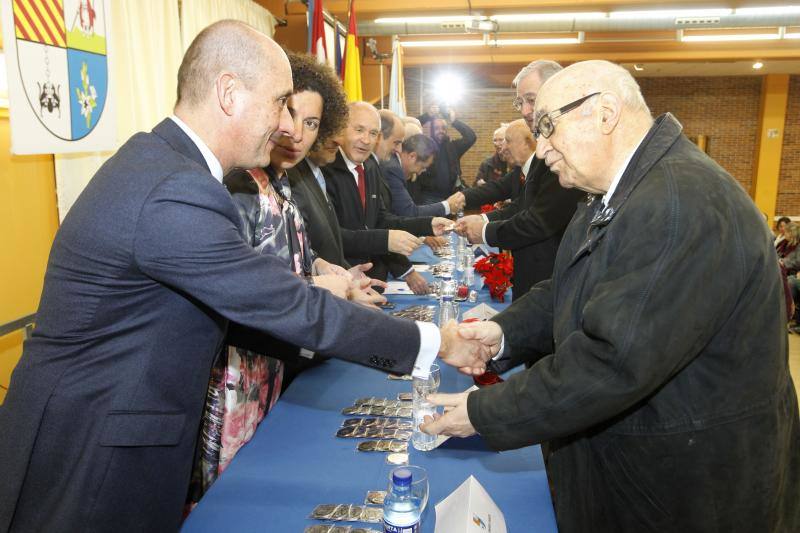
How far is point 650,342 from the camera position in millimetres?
1198

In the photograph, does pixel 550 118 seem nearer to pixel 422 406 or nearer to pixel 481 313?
pixel 422 406

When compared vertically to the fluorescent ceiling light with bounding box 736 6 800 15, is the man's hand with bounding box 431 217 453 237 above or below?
below

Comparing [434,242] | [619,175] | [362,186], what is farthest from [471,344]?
[434,242]

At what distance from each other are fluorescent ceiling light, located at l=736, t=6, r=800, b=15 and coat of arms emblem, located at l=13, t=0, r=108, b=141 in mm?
9384

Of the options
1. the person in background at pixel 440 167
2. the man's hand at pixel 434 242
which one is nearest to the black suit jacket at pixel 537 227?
the man's hand at pixel 434 242

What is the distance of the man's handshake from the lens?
73.1 inches

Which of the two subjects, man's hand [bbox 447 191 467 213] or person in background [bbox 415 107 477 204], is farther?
person in background [bbox 415 107 477 204]

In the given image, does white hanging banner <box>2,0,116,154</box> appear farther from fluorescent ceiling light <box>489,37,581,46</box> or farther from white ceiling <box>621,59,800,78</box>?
white ceiling <box>621,59,800,78</box>

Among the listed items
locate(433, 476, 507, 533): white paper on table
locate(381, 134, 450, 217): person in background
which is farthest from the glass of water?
locate(381, 134, 450, 217): person in background

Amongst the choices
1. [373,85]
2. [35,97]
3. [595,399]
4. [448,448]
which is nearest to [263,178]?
[448,448]

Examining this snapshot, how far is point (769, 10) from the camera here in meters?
9.26

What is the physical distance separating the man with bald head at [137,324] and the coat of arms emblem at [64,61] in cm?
234

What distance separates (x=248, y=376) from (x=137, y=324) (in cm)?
74

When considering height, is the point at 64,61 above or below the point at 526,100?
above
